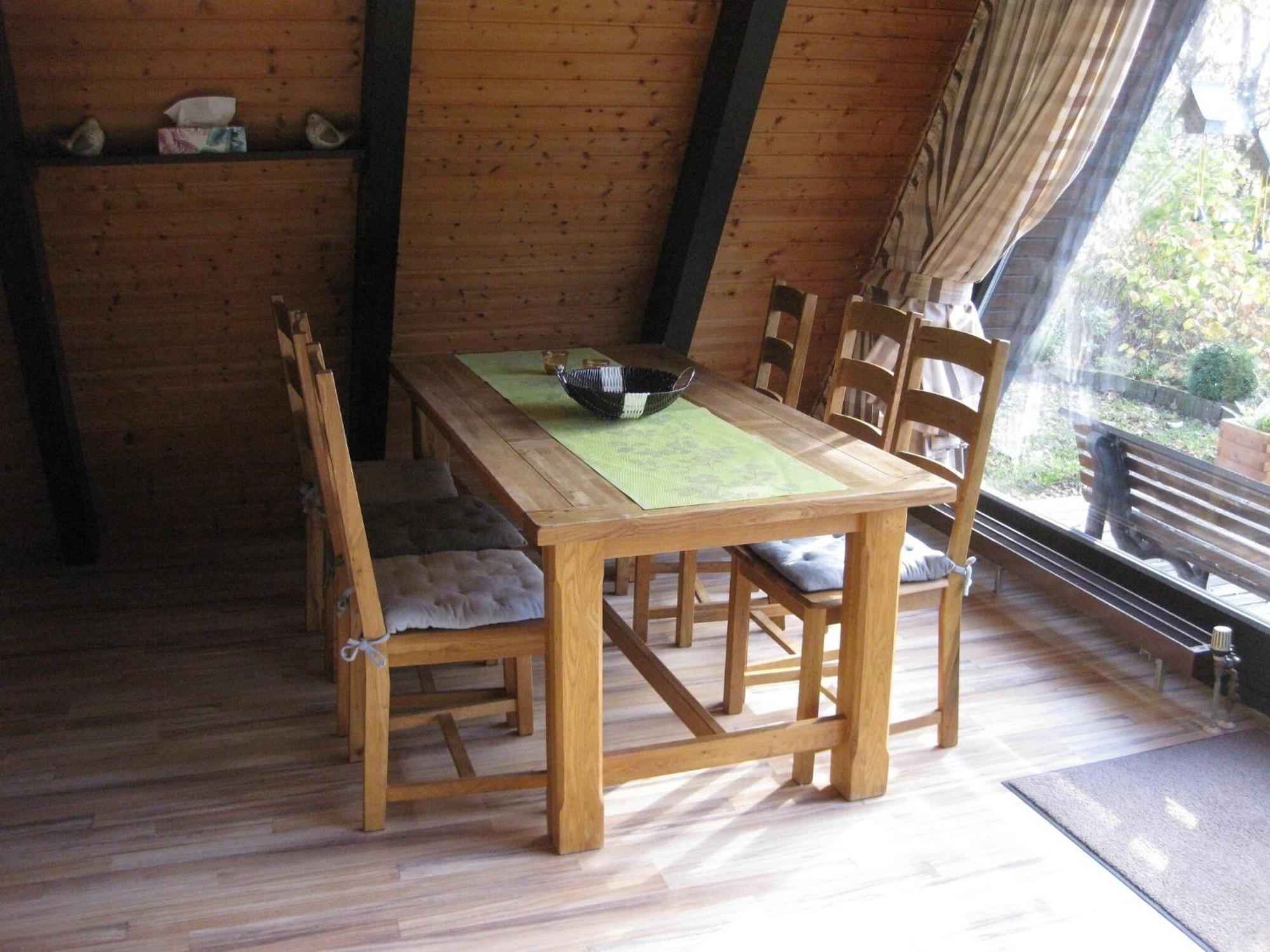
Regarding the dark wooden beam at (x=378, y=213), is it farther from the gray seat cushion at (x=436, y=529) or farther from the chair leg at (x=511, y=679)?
the chair leg at (x=511, y=679)

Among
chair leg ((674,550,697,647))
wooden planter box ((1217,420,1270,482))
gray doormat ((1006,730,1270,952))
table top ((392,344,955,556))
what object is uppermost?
table top ((392,344,955,556))

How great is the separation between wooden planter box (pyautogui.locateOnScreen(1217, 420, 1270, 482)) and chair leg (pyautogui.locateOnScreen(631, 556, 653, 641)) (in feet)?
5.04

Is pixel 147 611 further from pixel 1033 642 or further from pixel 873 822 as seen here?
pixel 1033 642

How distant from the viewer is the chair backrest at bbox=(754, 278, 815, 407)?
3.32 meters

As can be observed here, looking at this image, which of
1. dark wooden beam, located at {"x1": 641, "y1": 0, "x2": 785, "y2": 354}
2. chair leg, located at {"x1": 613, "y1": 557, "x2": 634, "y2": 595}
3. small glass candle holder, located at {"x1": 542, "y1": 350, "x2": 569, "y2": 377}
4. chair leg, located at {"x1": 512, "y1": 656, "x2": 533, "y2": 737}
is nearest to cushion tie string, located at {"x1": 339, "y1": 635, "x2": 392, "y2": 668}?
chair leg, located at {"x1": 512, "y1": 656, "x2": 533, "y2": 737}

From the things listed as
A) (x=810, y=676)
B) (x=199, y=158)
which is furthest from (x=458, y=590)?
(x=199, y=158)

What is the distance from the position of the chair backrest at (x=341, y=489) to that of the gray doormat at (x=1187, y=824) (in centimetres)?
148

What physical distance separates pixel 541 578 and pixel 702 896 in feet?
2.40

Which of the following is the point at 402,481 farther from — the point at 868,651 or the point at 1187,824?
the point at 1187,824

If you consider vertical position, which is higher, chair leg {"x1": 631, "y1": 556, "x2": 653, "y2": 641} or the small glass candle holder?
the small glass candle holder

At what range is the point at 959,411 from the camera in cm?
271

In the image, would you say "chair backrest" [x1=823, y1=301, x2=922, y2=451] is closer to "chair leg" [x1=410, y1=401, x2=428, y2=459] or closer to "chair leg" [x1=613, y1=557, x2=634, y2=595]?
"chair leg" [x1=613, y1=557, x2=634, y2=595]

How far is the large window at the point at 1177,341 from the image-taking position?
9.84 ft

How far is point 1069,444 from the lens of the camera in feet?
12.1
